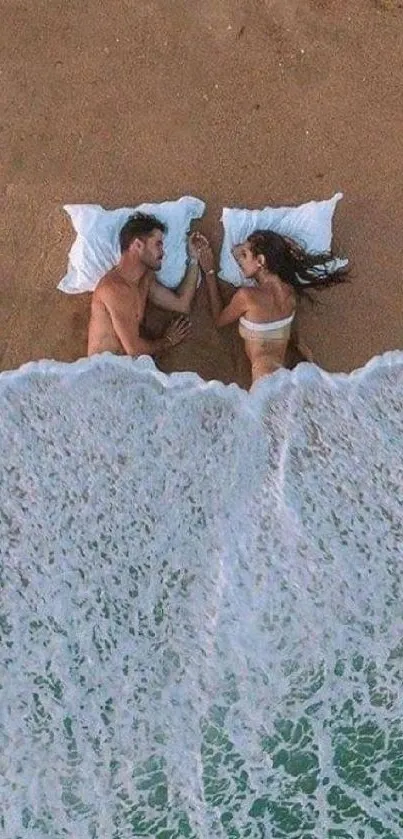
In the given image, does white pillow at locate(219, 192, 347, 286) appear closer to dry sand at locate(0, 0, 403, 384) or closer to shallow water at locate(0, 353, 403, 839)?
dry sand at locate(0, 0, 403, 384)

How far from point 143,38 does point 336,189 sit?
3.15 feet

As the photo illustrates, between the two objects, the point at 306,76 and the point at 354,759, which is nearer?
the point at 306,76

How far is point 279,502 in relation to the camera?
2.80m

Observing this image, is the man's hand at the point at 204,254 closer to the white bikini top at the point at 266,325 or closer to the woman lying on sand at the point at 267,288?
the woman lying on sand at the point at 267,288

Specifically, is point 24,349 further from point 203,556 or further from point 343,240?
point 343,240

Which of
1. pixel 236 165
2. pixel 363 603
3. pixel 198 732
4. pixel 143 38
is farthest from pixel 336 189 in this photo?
pixel 198 732

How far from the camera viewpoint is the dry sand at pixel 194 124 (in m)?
2.69

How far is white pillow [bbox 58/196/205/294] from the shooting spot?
269cm

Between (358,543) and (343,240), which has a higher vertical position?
(343,240)

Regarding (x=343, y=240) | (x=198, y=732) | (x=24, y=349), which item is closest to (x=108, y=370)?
(x=24, y=349)

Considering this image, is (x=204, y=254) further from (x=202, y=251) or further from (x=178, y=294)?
(x=178, y=294)

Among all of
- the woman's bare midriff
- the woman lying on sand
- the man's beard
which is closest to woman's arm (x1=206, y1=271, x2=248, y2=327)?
the woman lying on sand

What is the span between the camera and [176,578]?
2.79 metres

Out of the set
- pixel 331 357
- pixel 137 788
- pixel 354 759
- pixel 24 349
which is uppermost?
pixel 331 357
